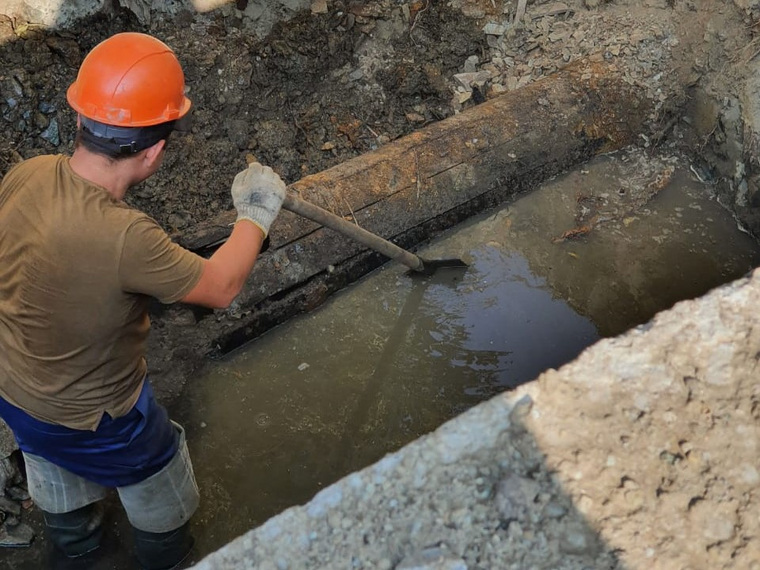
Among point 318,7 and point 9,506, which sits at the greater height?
point 318,7

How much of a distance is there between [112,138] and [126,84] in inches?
6.8

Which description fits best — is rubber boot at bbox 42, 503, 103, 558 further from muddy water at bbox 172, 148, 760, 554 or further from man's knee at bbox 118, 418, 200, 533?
muddy water at bbox 172, 148, 760, 554

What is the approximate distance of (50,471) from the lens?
2521 millimetres

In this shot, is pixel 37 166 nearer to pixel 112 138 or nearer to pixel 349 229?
pixel 112 138

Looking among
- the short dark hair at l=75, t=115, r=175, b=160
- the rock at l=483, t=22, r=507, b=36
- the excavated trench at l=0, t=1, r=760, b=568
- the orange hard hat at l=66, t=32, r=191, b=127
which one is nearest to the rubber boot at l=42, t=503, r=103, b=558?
the excavated trench at l=0, t=1, r=760, b=568

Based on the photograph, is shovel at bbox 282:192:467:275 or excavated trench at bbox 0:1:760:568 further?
excavated trench at bbox 0:1:760:568

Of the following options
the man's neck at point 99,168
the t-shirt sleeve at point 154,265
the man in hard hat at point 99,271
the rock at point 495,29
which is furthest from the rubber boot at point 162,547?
A: the rock at point 495,29

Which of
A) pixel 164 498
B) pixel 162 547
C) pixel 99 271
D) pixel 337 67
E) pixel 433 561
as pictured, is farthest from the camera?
pixel 337 67

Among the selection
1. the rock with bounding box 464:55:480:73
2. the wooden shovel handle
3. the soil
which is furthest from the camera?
the rock with bounding box 464:55:480:73

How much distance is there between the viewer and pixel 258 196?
8.20 ft

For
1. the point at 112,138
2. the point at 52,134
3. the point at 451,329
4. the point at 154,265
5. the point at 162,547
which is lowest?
the point at 162,547

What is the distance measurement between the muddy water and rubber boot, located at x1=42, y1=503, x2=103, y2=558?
1.56 ft

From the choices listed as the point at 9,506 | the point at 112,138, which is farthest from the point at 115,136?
the point at 9,506

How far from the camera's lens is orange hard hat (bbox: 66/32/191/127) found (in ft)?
6.54
